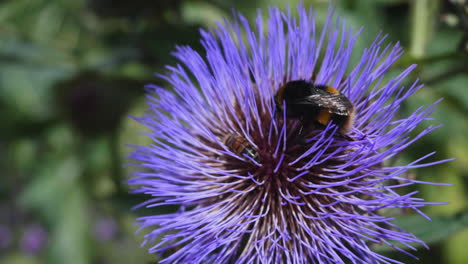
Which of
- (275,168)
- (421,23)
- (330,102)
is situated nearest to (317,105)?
(330,102)

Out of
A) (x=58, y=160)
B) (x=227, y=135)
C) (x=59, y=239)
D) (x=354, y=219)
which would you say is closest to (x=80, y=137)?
(x=58, y=160)

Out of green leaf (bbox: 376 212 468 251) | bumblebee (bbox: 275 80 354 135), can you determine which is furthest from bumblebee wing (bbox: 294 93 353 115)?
green leaf (bbox: 376 212 468 251)

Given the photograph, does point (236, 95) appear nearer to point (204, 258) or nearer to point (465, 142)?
point (204, 258)

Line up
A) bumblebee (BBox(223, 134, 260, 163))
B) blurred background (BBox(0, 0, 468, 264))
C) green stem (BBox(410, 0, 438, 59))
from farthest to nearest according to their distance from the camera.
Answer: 1. blurred background (BBox(0, 0, 468, 264))
2. green stem (BBox(410, 0, 438, 59))
3. bumblebee (BBox(223, 134, 260, 163))

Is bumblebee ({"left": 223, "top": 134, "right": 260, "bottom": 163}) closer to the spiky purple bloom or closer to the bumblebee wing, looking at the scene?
the spiky purple bloom

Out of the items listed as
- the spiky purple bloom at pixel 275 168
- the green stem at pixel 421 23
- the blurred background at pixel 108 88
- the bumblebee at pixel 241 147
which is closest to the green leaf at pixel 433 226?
the spiky purple bloom at pixel 275 168

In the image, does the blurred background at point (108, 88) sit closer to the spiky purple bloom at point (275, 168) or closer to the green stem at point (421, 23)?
the green stem at point (421, 23)

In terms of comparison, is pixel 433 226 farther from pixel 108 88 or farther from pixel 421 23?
pixel 108 88
